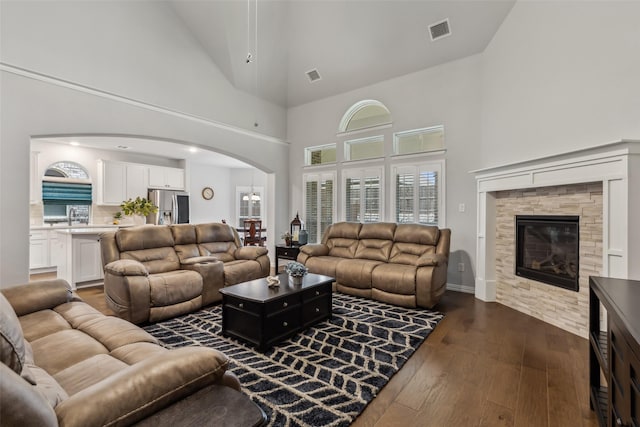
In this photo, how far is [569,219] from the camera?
3.11m

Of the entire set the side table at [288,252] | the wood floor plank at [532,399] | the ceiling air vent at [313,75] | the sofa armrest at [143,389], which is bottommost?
the wood floor plank at [532,399]

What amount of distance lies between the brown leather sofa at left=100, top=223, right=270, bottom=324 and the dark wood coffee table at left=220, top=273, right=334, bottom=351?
828mm

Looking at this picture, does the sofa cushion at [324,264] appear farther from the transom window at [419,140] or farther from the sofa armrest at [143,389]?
the sofa armrest at [143,389]

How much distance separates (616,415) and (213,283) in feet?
11.8

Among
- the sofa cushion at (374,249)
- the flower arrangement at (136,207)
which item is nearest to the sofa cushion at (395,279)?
the sofa cushion at (374,249)

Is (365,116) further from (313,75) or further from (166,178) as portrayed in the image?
(166,178)

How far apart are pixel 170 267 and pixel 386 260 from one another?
3.00m

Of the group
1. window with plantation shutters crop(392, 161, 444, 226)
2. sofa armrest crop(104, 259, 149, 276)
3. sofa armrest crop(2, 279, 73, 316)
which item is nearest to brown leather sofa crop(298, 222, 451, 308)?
window with plantation shutters crop(392, 161, 444, 226)

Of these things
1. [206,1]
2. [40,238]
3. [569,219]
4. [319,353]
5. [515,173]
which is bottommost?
[319,353]

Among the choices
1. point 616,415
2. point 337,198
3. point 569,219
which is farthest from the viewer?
point 337,198

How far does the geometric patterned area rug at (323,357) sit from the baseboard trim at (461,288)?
1.27 metres

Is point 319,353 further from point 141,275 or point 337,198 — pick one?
point 337,198

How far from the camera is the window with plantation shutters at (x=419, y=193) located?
4796 mm

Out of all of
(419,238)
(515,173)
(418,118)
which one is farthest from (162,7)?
(515,173)
